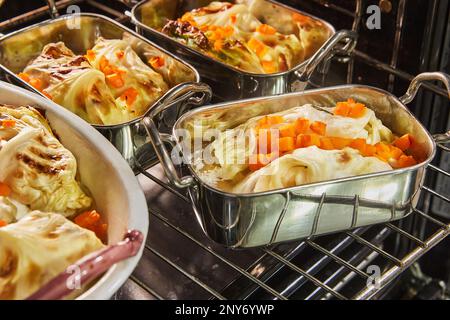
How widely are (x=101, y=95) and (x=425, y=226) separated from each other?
50.2 inches

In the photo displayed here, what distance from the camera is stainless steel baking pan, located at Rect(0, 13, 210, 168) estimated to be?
1869 mm

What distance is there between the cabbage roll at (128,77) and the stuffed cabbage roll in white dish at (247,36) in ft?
0.58

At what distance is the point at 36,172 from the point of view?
1555 mm

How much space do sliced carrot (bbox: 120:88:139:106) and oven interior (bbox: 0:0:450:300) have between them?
9.2 inches

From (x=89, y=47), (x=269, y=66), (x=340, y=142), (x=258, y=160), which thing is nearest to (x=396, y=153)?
(x=340, y=142)

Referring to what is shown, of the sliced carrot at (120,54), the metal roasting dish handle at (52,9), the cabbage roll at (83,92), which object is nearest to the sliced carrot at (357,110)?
the cabbage roll at (83,92)

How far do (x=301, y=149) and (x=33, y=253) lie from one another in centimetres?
66

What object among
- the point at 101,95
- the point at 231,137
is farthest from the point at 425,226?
the point at 101,95

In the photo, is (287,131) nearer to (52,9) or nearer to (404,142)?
(404,142)

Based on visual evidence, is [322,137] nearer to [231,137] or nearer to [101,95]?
[231,137]

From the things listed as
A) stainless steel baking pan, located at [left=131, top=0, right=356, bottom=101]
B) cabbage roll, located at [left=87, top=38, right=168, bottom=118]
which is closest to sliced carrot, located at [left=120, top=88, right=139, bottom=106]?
cabbage roll, located at [left=87, top=38, right=168, bottom=118]

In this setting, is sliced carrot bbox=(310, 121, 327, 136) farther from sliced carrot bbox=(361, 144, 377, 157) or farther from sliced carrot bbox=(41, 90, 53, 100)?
sliced carrot bbox=(41, 90, 53, 100)

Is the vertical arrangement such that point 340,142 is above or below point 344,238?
above

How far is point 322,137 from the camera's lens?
1.77 metres
